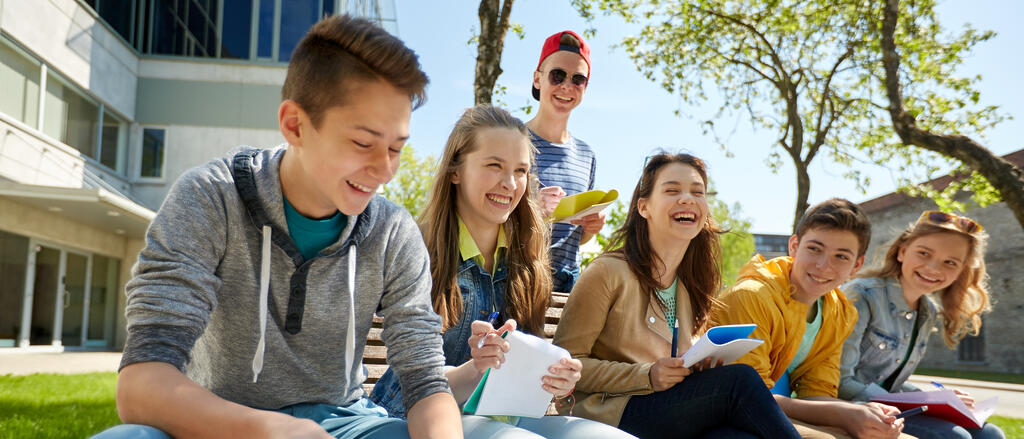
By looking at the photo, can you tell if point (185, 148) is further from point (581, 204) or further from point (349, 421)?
point (349, 421)

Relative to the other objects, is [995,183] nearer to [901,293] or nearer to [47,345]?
[901,293]

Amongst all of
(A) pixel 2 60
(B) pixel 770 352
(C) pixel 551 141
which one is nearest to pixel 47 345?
(A) pixel 2 60

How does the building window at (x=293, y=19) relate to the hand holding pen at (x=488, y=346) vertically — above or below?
above

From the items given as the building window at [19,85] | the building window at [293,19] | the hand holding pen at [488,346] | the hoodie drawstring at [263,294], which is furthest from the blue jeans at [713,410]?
the building window at [293,19]

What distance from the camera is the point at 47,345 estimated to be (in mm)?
18125

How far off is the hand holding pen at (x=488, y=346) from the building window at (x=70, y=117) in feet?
61.7

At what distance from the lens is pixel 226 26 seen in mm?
22859

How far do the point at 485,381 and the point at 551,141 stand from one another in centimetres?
234

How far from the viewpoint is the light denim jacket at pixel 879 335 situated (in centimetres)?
400

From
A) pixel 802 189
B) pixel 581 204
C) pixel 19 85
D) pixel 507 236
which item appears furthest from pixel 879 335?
pixel 19 85

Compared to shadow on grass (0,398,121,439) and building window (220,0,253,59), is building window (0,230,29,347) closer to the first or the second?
building window (220,0,253,59)

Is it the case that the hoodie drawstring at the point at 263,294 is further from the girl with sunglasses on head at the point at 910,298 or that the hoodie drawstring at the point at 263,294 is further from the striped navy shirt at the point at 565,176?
the girl with sunglasses on head at the point at 910,298

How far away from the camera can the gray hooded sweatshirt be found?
1.74 meters

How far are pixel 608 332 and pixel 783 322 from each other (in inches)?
35.1
